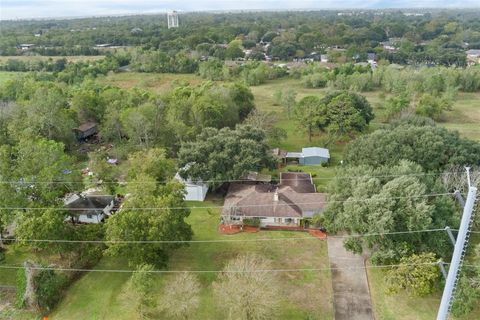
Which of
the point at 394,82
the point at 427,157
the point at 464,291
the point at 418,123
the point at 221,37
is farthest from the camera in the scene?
the point at 221,37

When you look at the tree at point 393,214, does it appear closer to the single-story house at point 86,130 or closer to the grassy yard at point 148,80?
the single-story house at point 86,130

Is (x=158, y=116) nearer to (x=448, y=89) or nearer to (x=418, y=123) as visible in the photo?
(x=418, y=123)

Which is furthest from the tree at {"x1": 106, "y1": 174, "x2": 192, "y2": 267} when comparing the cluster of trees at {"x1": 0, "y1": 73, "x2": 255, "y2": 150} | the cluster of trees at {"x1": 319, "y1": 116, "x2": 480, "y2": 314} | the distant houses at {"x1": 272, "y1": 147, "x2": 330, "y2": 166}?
the distant houses at {"x1": 272, "y1": 147, "x2": 330, "y2": 166}

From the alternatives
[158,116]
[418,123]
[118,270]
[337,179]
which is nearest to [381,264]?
[337,179]

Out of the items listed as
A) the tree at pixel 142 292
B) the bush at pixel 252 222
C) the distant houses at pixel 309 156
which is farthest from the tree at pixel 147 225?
the distant houses at pixel 309 156

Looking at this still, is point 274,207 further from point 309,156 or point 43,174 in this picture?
point 43,174

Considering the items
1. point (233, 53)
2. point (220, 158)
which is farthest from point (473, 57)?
point (220, 158)

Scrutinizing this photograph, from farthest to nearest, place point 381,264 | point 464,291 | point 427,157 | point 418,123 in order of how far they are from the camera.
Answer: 1. point 418,123
2. point 427,157
3. point 381,264
4. point 464,291
